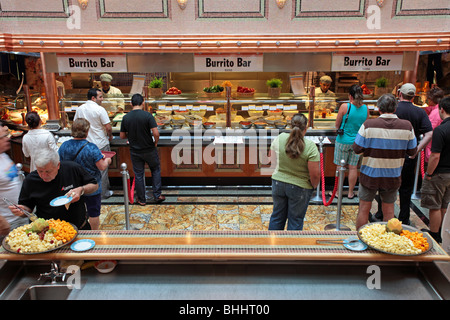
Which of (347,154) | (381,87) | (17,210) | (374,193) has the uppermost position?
(381,87)

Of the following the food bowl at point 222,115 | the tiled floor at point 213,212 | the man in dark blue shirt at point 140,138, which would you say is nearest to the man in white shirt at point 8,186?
the tiled floor at point 213,212

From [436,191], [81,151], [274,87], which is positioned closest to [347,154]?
[436,191]

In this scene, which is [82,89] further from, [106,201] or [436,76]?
[436,76]

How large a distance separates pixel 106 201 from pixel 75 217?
106 inches

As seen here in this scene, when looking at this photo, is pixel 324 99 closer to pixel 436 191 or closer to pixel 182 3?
pixel 436 191

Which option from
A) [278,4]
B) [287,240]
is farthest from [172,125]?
[287,240]

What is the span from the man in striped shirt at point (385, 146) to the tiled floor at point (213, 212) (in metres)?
1.24

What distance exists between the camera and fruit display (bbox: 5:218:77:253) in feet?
8.78

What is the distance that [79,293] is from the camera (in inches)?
102

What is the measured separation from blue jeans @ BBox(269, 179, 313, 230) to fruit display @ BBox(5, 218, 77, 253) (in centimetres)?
200

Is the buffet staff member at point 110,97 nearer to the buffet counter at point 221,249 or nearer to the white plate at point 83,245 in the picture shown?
the buffet counter at point 221,249

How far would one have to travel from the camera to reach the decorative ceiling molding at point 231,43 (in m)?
6.18

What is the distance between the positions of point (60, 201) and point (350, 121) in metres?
4.09

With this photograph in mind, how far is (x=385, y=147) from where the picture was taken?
389cm
